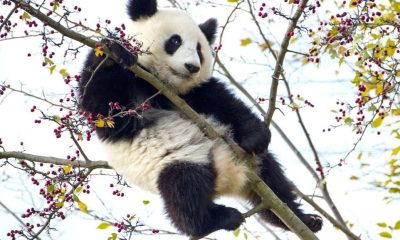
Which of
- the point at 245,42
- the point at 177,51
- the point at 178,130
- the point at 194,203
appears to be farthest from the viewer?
the point at 245,42

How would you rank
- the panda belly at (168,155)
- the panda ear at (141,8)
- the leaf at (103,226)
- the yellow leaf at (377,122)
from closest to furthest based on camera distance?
the yellow leaf at (377,122) → the panda belly at (168,155) → the leaf at (103,226) → the panda ear at (141,8)

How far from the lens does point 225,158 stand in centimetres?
555

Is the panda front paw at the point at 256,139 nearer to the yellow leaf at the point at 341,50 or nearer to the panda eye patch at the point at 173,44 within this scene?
the yellow leaf at the point at 341,50

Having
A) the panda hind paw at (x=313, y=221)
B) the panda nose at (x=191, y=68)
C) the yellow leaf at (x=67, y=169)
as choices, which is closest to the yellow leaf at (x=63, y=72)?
the yellow leaf at (x=67, y=169)

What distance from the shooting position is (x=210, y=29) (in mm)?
6824

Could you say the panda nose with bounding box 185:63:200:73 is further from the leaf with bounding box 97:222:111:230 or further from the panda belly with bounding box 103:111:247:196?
the leaf with bounding box 97:222:111:230

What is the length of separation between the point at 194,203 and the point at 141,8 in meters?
2.14

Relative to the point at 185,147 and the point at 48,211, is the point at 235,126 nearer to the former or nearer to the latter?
the point at 185,147

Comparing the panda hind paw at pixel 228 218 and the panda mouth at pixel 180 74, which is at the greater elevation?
the panda mouth at pixel 180 74

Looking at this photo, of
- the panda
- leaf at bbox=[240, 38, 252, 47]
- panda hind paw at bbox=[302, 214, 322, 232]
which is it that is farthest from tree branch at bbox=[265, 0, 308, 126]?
leaf at bbox=[240, 38, 252, 47]

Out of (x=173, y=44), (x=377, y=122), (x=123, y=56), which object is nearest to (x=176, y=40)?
(x=173, y=44)

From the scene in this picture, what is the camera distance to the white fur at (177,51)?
5.87 meters

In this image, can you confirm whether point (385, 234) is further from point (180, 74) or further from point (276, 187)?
point (180, 74)

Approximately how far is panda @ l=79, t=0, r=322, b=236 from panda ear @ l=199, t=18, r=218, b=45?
1.08 ft
